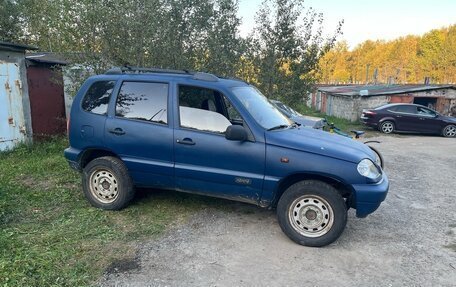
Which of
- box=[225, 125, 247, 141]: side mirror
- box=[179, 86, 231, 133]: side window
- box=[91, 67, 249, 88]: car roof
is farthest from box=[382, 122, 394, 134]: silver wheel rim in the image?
box=[225, 125, 247, 141]: side mirror

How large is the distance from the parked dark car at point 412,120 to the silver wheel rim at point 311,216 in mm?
14659

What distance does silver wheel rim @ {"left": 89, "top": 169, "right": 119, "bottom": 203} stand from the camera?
16.0 feet

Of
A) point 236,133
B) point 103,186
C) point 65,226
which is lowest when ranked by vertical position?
point 65,226

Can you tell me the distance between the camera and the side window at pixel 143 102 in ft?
15.1

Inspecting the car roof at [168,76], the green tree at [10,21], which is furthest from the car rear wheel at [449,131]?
the green tree at [10,21]

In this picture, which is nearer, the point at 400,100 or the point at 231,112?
the point at 231,112

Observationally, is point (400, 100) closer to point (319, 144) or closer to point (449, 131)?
point (449, 131)

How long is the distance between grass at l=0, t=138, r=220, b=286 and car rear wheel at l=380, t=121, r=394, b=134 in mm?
14269

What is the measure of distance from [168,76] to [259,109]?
1353mm

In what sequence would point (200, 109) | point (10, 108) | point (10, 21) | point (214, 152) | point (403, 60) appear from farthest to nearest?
point (403, 60) → point (10, 21) → point (10, 108) → point (200, 109) → point (214, 152)

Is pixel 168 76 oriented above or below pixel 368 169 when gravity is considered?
above

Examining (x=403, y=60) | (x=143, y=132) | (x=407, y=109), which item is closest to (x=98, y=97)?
(x=143, y=132)

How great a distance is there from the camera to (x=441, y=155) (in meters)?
10.8

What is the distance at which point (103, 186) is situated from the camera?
4941 mm
